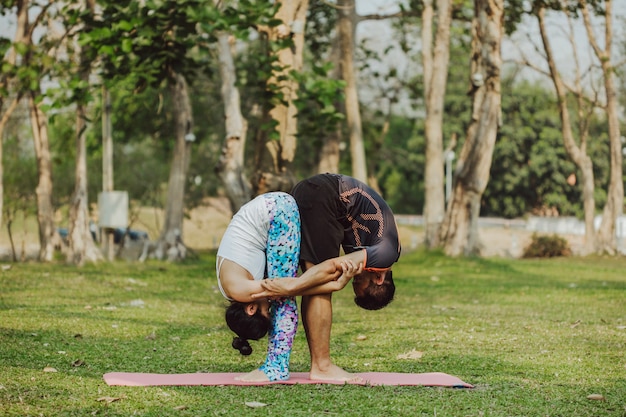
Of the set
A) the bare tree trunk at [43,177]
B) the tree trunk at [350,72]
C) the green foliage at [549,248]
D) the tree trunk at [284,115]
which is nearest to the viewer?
the tree trunk at [284,115]

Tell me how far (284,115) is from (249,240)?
964cm

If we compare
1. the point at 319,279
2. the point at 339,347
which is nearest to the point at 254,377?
the point at 319,279

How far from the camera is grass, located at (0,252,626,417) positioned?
5.40 meters

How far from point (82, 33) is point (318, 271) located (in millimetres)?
9849

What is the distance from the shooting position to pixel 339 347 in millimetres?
8078

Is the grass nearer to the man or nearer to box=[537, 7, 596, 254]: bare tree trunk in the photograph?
the man

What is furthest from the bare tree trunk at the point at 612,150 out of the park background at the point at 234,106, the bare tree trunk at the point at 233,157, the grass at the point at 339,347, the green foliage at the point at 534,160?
the green foliage at the point at 534,160

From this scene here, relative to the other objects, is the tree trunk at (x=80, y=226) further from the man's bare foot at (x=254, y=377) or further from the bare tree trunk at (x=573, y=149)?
the bare tree trunk at (x=573, y=149)

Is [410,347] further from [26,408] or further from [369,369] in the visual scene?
[26,408]

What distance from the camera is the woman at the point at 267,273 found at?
5902 millimetres

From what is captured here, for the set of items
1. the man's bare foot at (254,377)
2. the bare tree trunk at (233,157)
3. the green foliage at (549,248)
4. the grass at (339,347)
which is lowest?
the green foliage at (549,248)

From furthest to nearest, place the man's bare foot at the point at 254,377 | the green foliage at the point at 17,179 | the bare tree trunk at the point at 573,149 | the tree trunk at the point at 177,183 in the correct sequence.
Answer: the bare tree trunk at the point at 573,149 → the green foliage at the point at 17,179 → the tree trunk at the point at 177,183 → the man's bare foot at the point at 254,377

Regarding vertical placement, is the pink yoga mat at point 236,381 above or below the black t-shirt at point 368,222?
below

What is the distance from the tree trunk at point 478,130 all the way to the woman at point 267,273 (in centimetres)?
1492
